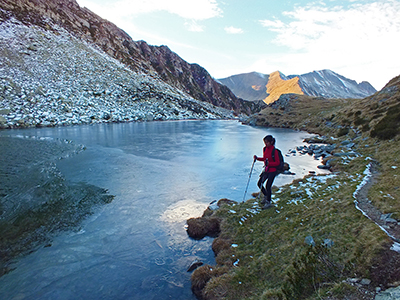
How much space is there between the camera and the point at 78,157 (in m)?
22.6

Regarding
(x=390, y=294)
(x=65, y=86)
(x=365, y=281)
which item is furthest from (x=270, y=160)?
(x=65, y=86)

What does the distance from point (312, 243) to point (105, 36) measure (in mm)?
133558

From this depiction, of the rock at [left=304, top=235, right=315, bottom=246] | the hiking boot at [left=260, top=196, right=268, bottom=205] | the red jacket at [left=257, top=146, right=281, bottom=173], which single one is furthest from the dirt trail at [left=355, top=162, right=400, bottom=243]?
the hiking boot at [left=260, top=196, right=268, bottom=205]

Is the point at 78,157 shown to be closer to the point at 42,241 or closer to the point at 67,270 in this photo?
the point at 42,241

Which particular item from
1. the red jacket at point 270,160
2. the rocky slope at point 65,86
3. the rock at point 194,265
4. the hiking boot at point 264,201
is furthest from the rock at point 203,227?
the rocky slope at point 65,86

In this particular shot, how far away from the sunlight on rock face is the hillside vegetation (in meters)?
0.97

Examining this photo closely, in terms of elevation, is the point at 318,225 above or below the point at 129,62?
below

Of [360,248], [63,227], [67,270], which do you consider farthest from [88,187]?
[360,248]

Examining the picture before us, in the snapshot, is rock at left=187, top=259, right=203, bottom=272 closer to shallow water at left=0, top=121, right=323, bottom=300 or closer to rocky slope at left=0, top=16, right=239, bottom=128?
shallow water at left=0, top=121, right=323, bottom=300

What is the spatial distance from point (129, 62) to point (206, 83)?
87904mm

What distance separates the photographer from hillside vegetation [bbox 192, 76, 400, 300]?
527cm

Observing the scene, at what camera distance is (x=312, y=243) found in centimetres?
705

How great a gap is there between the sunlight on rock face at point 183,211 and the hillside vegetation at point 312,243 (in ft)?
3.17

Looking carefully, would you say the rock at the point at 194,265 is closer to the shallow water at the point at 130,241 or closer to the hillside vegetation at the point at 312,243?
the shallow water at the point at 130,241
